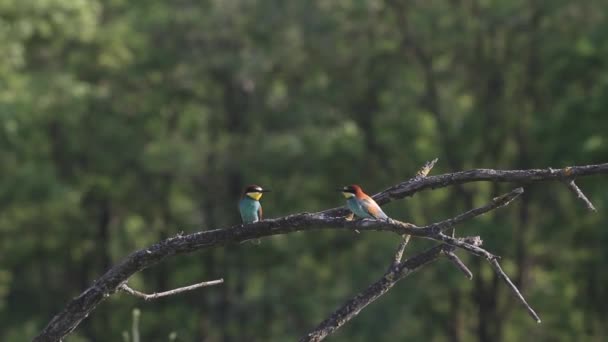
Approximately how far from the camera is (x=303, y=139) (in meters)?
24.0

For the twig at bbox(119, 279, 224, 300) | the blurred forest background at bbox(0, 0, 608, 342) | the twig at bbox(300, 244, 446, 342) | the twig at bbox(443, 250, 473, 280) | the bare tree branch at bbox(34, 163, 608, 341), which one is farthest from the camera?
the blurred forest background at bbox(0, 0, 608, 342)

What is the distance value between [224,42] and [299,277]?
5508 millimetres

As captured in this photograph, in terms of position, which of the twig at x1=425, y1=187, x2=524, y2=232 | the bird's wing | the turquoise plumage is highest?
the turquoise plumage

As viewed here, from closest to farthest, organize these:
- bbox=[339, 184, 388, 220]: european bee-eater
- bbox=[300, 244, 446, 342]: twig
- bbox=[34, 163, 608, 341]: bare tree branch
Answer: bbox=[34, 163, 608, 341]: bare tree branch
bbox=[339, 184, 388, 220]: european bee-eater
bbox=[300, 244, 446, 342]: twig

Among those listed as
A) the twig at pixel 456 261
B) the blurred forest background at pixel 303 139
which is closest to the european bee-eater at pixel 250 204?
the twig at pixel 456 261

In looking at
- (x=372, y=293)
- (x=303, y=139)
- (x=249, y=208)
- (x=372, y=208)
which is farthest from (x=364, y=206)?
(x=303, y=139)

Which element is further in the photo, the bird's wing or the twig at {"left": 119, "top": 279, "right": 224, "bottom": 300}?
the bird's wing

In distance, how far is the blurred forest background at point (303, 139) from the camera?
22938 millimetres

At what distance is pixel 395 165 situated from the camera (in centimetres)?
2475

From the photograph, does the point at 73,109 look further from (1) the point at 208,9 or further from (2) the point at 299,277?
(2) the point at 299,277

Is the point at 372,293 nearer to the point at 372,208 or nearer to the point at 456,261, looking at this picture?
the point at 372,208

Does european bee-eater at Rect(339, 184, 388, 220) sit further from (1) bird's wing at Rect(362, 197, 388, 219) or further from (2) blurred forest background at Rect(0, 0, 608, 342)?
(2) blurred forest background at Rect(0, 0, 608, 342)

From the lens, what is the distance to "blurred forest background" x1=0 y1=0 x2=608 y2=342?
22.9m

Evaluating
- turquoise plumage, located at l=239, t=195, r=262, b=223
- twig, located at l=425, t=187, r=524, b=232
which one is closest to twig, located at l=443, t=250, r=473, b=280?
twig, located at l=425, t=187, r=524, b=232
